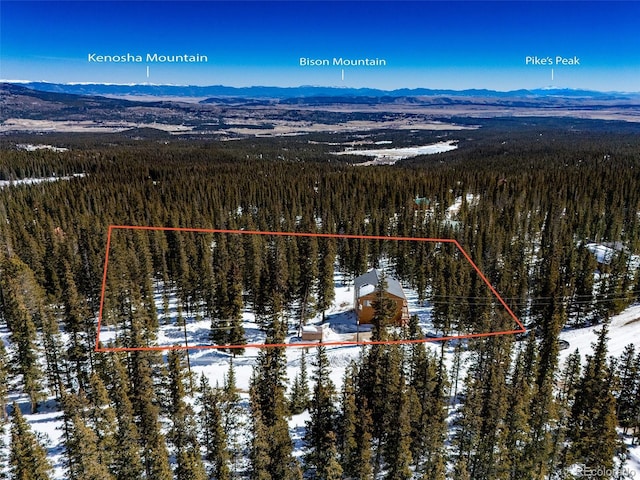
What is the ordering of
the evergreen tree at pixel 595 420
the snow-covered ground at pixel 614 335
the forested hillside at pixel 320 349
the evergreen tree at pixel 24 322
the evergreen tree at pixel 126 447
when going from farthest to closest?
the snow-covered ground at pixel 614 335, the evergreen tree at pixel 24 322, the forested hillside at pixel 320 349, the evergreen tree at pixel 595 420, the evergreen tree at pixel 126 447

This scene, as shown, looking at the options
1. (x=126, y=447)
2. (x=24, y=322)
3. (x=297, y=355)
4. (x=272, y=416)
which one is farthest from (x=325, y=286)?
(x=126, y=447)

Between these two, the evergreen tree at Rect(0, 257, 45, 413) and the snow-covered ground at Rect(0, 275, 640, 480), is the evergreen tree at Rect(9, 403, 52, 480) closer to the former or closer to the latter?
the snow-covered ground at Rect(0, 275, 640, 480)

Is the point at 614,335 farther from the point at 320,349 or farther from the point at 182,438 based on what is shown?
the point at 182,438

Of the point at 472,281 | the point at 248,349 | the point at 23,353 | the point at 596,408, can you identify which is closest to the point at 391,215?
the point at 472,281

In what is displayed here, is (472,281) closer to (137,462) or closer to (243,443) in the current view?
(243,443)

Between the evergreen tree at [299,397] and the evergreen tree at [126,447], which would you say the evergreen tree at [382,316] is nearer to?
the evergreen tree at [299,397]

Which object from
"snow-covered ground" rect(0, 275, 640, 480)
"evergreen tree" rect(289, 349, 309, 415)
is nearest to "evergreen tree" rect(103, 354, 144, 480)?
"snow-covered ground" rect(0, 275, 640, 480)

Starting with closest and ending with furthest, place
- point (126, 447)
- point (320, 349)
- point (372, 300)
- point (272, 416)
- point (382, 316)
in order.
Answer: point (126, 447) < point (272, 416) < point (320, 349) < point (382, 316) < point (372, 300)

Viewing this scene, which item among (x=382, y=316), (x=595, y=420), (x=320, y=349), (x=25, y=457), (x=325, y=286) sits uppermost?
(x=382, y=316)

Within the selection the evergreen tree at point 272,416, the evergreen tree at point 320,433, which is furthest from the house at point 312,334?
the evergreen tree at point 320,433
